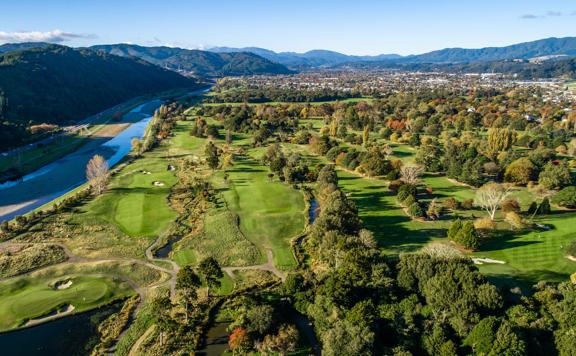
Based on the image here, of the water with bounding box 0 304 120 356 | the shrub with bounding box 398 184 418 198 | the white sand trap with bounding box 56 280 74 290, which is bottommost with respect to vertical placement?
the water with bounding box 0 304 120 356

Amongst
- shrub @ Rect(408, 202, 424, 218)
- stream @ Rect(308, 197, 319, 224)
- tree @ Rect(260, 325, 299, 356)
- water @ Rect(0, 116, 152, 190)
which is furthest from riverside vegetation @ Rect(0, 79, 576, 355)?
water @ Rect(0, 116, 152, 190)

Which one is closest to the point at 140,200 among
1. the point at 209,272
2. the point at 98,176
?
the point at 98,176

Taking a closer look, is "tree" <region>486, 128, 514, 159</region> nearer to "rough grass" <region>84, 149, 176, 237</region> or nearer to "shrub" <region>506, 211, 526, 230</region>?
"shrub" <region>506, 211, 526, 230</region>

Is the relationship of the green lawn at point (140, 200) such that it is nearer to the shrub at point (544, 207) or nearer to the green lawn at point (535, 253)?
the green lawn at point (535, 253)

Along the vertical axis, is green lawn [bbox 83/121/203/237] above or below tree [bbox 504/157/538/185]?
below

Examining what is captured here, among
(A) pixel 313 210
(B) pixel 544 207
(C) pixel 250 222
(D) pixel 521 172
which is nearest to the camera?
(B) pixel 544 207

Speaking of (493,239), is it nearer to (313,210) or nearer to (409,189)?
(409,189)

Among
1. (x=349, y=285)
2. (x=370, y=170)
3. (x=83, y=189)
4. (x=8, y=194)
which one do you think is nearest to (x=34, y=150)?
(x=8, y=194)
